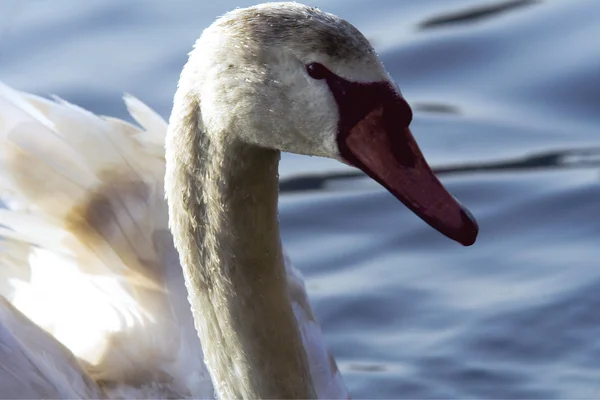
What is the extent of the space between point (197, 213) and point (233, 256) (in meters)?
0.15

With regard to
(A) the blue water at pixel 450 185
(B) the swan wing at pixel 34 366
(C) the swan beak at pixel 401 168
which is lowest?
(B) the swan wing at pixel 34 366

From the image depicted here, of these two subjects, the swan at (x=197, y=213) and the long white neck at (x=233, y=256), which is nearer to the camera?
the swan at (x=197, y=213)

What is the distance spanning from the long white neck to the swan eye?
11.2 inches

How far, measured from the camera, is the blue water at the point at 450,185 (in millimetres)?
5344

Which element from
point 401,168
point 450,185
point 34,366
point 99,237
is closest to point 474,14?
point 450,185

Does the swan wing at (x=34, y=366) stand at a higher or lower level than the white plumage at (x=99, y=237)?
lower

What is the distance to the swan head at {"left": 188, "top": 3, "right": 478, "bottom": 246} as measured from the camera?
10.5 feet

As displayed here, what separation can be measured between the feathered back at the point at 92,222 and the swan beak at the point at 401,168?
4.69 ft

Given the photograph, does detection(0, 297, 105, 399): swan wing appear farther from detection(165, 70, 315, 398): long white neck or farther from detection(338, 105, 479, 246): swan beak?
detection(338, 105, 479, 246): swan beak

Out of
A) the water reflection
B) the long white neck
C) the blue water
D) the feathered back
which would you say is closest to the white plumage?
the feathered back

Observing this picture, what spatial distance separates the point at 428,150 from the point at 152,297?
2.09 m

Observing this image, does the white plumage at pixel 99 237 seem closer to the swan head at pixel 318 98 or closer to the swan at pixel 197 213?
the swan at pixel 197 213

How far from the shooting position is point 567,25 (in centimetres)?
723

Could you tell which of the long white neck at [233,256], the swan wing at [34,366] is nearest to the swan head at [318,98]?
the long white neck at [233,256]
